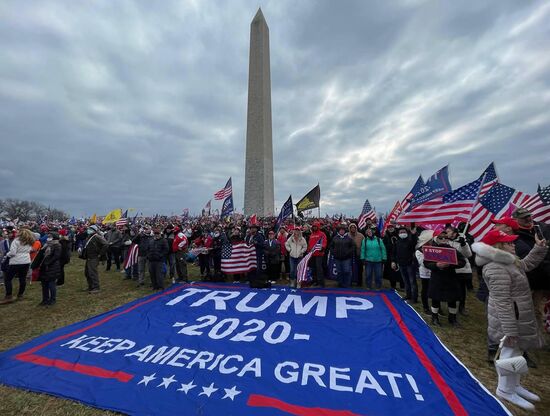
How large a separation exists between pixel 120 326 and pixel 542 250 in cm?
700

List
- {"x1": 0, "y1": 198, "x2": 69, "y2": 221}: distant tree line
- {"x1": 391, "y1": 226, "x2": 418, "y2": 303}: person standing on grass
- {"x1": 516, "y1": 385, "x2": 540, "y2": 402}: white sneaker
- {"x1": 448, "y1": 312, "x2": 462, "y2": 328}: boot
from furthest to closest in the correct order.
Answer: {"x1": 0, "y1": 198, "x2": 69, "y2": 221}: distant tree line, {"x1": 391, "y1": 226, "x2": 418, "y2": 303}: person standing on grass, {"x1": 448, "y1": 312, "x2": 462, "y2": 328}: boot, {"x1": 516, "y1": 385, "x2": 540, "y2": 402}: white sneaker

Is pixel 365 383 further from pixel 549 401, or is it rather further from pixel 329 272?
pixel 329 272

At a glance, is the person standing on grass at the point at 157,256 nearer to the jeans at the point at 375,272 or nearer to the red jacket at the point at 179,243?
the red jacket at the point at 179,243

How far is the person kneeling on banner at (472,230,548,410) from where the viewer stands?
3.16 m

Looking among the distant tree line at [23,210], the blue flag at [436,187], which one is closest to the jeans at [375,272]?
the blue flag at [436,187]

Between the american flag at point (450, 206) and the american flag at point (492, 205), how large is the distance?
0.96 m

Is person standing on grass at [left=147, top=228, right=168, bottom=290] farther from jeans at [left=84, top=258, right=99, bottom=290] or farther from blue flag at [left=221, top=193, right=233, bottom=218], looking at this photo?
blue flag at [left=221, top=193, right=233, bottom=218]

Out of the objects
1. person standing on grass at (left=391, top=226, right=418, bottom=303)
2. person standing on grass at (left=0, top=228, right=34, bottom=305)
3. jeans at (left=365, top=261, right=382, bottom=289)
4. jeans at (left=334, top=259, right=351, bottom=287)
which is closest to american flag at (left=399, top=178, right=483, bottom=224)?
person standing on grass at (left=391, top=226, right=418, bottom=303)

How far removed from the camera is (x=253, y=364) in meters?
3.91

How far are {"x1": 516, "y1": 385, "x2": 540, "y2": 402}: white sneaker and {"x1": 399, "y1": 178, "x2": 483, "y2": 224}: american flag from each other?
9.32ft

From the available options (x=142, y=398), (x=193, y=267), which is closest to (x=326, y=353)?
(x=142, y=398)

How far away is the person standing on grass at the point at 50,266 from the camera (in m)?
6.94

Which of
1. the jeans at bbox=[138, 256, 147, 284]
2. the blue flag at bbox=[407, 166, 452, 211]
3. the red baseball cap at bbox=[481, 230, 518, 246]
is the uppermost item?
the blue flag at bbox=[407, 166, 452, 211]

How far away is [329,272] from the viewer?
8891mm
